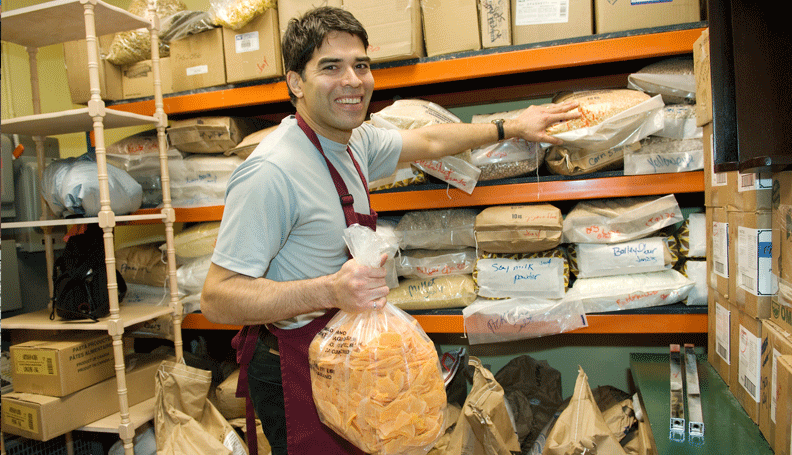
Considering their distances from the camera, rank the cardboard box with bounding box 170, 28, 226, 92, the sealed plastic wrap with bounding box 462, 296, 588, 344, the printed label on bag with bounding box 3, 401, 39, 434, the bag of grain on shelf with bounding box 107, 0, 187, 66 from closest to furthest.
Answer: the sealed plastic wrap with bounding box 462, 296, 588, 344
the printed label on bag with bounding box 3, 401, 39, 434
the cardboard box with bounding box 170, 28, 226, 92
the bag of grain on shelf with bounding box 107, 0, 187, 66

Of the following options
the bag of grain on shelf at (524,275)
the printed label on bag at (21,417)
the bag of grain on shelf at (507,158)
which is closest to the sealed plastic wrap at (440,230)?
the bag of grain on shelf at (524,275)

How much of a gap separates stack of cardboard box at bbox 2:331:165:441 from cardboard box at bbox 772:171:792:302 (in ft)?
8.63

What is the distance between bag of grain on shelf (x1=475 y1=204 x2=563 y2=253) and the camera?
193 cm

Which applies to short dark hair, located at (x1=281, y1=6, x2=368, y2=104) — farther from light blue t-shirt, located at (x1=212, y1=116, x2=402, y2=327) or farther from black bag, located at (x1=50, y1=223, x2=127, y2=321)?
black bag, located at (x1=50, y1=223, x2=127, y2=321)

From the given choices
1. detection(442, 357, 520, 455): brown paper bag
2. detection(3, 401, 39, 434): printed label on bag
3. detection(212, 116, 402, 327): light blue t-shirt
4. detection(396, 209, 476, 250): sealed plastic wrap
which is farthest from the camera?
detection(396, 209, 476, 250): sealed plastic wrap

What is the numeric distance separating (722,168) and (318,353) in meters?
1.17

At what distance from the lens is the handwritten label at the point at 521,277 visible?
2.04m

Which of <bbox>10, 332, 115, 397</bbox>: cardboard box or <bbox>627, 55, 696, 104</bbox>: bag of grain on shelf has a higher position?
<bbox>627, 55, 696, 104</bbox>: bag of grain on shelf

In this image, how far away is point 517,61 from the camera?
195cm

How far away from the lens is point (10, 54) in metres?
3.10

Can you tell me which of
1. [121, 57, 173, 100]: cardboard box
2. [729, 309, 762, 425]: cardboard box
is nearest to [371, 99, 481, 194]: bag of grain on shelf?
[729, 309, 762, 425]: cardboard box

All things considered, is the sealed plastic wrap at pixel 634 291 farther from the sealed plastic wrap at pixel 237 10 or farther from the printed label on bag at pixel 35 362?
the printed label on bag at pixel 35 362

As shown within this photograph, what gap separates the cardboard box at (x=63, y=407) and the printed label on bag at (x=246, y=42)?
1.68m

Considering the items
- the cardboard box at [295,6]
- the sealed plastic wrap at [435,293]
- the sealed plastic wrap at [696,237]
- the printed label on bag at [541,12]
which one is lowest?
the sealed plastic wrap at [435,293]
